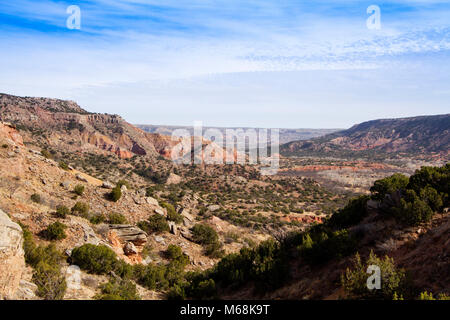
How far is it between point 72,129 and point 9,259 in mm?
75572

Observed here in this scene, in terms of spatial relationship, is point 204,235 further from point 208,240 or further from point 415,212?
point 415,212

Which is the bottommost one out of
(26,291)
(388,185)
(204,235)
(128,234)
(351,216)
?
(204,235)

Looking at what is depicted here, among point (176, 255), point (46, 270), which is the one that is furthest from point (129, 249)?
point (46, 270)

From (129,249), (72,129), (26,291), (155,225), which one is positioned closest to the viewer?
(26,291)

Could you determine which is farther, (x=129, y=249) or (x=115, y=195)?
(x=115, y=195)

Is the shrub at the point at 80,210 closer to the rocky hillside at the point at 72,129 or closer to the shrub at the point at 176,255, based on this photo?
the shrub at the point at 176,255

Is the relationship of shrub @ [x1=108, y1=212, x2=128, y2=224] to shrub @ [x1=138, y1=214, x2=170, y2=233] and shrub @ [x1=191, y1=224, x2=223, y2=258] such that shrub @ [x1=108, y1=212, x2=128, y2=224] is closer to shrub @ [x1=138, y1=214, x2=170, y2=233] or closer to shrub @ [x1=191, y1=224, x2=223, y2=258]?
shrub @ [x1=138, y1=214, x2=170, y2=233]

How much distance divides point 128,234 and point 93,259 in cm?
511

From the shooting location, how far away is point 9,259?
7.68 m

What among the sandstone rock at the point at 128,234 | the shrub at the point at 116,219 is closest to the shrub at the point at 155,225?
the shrub at the point at 116,219

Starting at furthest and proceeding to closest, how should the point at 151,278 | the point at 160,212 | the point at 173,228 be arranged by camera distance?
the point at 160,212 < the point at 173,228 < the point at 151,278

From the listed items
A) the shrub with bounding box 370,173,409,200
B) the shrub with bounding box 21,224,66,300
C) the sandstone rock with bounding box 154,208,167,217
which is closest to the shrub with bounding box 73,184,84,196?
the sandstone rock with bounding box 154,208,167,217

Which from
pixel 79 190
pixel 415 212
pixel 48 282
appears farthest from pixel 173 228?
pixel 415 212

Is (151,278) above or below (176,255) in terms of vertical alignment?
above
